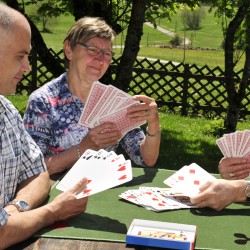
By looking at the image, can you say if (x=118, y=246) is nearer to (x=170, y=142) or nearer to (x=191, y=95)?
(x=170, y=142)

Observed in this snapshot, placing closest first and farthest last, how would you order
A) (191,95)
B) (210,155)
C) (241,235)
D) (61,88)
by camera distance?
(241,235) → (61,88) → (210,155) → (191,95)

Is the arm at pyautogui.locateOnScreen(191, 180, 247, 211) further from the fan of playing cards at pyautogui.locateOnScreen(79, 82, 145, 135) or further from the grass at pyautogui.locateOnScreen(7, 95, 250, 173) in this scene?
the grass at pyautogui.locateOnScreen(7, 95, 250, 173)

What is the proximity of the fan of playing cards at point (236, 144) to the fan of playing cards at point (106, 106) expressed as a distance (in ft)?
1.77

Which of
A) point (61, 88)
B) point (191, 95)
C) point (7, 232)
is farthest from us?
point (191, 95)

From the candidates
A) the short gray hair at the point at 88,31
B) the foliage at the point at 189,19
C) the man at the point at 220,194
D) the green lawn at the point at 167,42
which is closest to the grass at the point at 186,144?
the short gray hair at the point at 88,31

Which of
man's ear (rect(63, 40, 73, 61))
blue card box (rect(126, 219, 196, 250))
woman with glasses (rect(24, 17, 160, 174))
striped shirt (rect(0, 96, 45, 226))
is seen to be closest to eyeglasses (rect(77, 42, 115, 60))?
woman with glasses (rect(24, 17, 160, 174))

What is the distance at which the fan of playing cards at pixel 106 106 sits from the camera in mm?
3164

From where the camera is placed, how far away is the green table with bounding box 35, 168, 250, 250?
2.22 meters

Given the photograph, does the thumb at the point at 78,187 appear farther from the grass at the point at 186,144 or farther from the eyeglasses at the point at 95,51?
the grass at the point at 186,144

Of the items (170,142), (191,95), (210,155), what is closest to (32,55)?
(191,95)

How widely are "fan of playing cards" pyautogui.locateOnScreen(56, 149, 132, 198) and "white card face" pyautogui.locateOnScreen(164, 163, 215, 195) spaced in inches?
14.8

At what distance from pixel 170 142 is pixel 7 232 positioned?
6.20 metres

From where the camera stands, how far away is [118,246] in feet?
7.04

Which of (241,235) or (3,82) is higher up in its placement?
(3,82)
